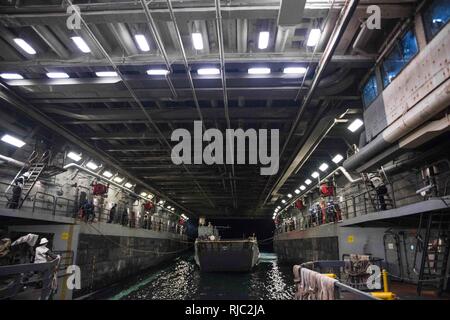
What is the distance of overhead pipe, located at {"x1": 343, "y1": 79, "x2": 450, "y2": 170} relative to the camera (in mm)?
5992

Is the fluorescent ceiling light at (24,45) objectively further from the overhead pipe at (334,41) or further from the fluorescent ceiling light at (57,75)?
the overhead pipe at (334,41)

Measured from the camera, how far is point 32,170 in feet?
45.5

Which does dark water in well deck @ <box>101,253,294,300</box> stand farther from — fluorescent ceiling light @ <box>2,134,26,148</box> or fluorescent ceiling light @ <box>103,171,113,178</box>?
fluorescent ceiling light @ <box>2,134,26,148</box>

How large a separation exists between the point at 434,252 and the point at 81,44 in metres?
13.4

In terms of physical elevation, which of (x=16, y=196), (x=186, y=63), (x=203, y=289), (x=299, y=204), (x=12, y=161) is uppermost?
(x=186, y=63)

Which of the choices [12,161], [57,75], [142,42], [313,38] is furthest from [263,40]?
[12,161]

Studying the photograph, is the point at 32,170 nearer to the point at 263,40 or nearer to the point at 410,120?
the point at 263,40

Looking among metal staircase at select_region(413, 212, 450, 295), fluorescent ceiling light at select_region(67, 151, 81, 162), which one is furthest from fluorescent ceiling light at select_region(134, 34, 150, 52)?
fluorescent ceiling light at select_region(67, 151, 81, 162)

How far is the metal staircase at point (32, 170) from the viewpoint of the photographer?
1340 centimetres

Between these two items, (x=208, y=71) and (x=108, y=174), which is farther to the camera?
(x=108, y=174)

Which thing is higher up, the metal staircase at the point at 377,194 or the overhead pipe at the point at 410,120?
the overhead pipe at the point at 410,120

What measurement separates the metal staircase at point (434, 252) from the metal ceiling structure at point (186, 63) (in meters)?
4.72

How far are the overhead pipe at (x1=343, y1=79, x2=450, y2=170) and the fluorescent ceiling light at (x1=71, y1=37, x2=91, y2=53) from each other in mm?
8625

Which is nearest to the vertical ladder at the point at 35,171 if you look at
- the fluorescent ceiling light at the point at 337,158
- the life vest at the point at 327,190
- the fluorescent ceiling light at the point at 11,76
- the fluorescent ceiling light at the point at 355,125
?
the fluorescent ceiling light at the point at 11,76
